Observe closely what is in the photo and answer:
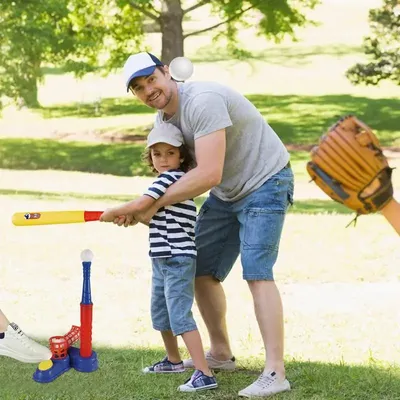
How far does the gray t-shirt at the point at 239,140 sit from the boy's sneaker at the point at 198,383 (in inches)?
29.4

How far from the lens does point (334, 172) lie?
267 centimetres

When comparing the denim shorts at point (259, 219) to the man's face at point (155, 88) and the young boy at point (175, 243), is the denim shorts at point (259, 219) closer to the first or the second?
the young boy at point (175, 243)

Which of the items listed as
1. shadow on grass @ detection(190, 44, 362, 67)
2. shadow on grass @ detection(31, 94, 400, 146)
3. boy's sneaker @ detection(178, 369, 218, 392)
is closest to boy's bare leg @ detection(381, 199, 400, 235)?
boy's sneaker @ detection(178, 369, 218, 392)

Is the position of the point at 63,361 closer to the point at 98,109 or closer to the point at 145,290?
the point at 145,290

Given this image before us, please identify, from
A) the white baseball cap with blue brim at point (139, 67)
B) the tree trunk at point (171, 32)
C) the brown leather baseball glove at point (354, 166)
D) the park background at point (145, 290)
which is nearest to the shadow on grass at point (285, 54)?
the tree trunk at point (171, 32)

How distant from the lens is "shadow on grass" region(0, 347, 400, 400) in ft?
13.2

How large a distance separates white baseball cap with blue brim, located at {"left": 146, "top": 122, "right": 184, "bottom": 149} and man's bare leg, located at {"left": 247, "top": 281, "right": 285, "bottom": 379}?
66 cm

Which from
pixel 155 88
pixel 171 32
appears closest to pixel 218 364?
pixel 155 88

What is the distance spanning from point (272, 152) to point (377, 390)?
1.09 meters

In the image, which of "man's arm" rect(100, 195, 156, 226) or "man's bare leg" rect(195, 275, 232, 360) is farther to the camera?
"man's bare leg" rect(195, 275, 232, 360)

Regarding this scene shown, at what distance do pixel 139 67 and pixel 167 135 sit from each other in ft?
1.00

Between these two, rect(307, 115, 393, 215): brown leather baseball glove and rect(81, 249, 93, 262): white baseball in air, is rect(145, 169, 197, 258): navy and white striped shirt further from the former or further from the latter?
rect(307, 115, 393, 215): brown leather baseball glove

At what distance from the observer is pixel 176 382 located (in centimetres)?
421

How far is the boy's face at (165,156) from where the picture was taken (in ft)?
13.4
